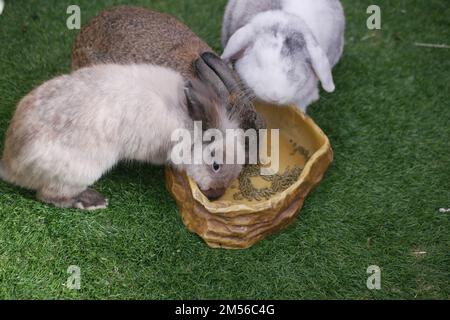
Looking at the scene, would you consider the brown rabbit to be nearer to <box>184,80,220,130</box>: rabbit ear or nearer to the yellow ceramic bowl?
<box>184,80,220,130</box>: rabbit ear

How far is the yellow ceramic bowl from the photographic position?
10.4 feet

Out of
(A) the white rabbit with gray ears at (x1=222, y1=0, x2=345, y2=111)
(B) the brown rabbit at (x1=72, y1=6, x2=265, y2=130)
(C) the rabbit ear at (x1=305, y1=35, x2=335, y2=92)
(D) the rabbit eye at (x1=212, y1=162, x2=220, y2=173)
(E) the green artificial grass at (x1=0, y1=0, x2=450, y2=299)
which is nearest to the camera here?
(E) the green artificial grass at (x1=0, y1=0, x2=450, y2=299)

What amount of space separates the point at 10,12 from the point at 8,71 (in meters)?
0.82

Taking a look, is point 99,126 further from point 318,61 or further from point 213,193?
point 318,61

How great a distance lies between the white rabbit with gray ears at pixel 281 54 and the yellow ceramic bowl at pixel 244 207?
0.28 metres

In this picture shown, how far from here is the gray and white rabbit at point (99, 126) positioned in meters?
3.14

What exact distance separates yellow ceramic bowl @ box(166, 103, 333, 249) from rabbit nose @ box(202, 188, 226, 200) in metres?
0.04

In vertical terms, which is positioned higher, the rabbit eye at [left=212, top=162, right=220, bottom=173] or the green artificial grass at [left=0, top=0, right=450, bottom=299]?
the rabbit eye at [left=212, top=162, right=220, bottom=173]

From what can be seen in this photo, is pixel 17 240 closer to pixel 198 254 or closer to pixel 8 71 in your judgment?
pixel 198 254

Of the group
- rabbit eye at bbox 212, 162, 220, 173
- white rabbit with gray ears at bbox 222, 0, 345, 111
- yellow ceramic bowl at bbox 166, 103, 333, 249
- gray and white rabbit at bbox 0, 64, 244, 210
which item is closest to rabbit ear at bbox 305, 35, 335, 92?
white rabbit with gray ears at bbox 222, 0, 345, 111

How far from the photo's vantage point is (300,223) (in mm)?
3520

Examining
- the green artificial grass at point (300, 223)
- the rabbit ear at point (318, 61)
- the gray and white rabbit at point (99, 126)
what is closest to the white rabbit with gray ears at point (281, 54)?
the rabbit ear at point (318, 61)

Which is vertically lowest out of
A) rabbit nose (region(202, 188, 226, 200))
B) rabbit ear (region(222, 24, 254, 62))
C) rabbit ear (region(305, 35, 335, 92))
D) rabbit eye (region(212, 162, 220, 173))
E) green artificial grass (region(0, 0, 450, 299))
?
green artificial grass (region(0, 0, 450, 299))
